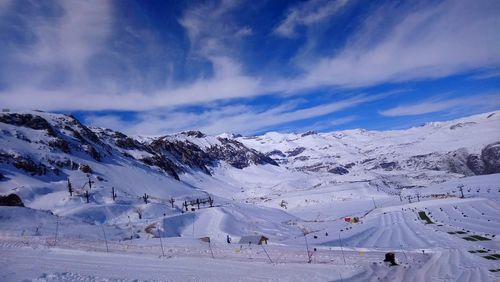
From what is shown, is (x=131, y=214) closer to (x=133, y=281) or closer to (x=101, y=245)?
(x=101, y=245)

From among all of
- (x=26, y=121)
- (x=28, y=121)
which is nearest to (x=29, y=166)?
(x=26, y=121)

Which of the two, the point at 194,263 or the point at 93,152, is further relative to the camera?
the point at 93,152

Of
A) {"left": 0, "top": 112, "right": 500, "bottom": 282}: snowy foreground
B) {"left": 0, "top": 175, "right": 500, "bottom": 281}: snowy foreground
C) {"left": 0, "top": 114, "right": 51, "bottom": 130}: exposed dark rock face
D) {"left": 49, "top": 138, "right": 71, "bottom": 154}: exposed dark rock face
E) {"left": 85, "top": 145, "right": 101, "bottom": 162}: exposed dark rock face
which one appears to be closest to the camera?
{"left": 0, "top": 175, "right": 500, "bottom": 281}: snowy foreground

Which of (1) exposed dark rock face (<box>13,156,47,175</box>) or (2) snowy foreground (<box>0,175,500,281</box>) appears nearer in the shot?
(2) snowy foreground (<box>0,175,500,281</box>)

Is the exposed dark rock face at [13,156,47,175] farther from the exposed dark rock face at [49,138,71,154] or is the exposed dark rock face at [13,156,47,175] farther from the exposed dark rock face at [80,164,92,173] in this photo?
the exposed dark rock face at [49,138,71,154]

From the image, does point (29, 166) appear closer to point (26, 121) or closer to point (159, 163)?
point (26, 121)

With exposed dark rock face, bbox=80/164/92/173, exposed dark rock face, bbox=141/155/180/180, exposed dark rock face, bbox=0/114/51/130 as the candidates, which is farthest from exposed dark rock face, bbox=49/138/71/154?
exposed dark rock face, bbox=141/155/180/180

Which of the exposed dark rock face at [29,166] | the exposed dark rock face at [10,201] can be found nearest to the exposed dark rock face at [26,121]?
the exposed dark rock face at [29,166]

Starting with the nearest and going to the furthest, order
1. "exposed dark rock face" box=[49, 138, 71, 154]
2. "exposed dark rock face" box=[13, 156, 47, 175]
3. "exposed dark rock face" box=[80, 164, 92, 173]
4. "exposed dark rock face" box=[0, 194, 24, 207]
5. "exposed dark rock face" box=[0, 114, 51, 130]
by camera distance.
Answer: "exposed dark rock face" box=[0, 194, 24, 207]
"exposed dark rock face" box=[13, 156, 47, 175]
"exposed dark rock face" box=[80, 164, 92, 173]
"exposed dark rock face" box=[49, 138, 71, 154]
"exposed dark rock face" box=[0, 114, 51, 130]

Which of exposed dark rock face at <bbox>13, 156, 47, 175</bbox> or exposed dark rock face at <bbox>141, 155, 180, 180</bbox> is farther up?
exposed dark rock face at <bbox>141, 155, 180, 180</bbox>

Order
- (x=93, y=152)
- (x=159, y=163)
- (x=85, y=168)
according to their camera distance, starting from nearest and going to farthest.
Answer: (x=85, y=168), (x=93, y=152), (x=159, y=163)

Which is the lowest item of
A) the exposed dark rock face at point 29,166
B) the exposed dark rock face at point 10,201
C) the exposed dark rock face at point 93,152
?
the exposed dark rock face at point 10,201

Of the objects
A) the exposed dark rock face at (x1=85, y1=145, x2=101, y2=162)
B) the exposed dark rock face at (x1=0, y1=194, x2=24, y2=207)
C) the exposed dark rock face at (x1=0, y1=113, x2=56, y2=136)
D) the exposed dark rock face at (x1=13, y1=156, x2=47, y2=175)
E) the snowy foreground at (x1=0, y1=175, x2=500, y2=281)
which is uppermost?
the exposed dark rock face at (x1=0, y1=113, x2=56, y2=136)

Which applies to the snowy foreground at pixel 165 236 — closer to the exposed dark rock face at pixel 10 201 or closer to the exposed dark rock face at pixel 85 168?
the exposed dark rock face at pixel 85 168
